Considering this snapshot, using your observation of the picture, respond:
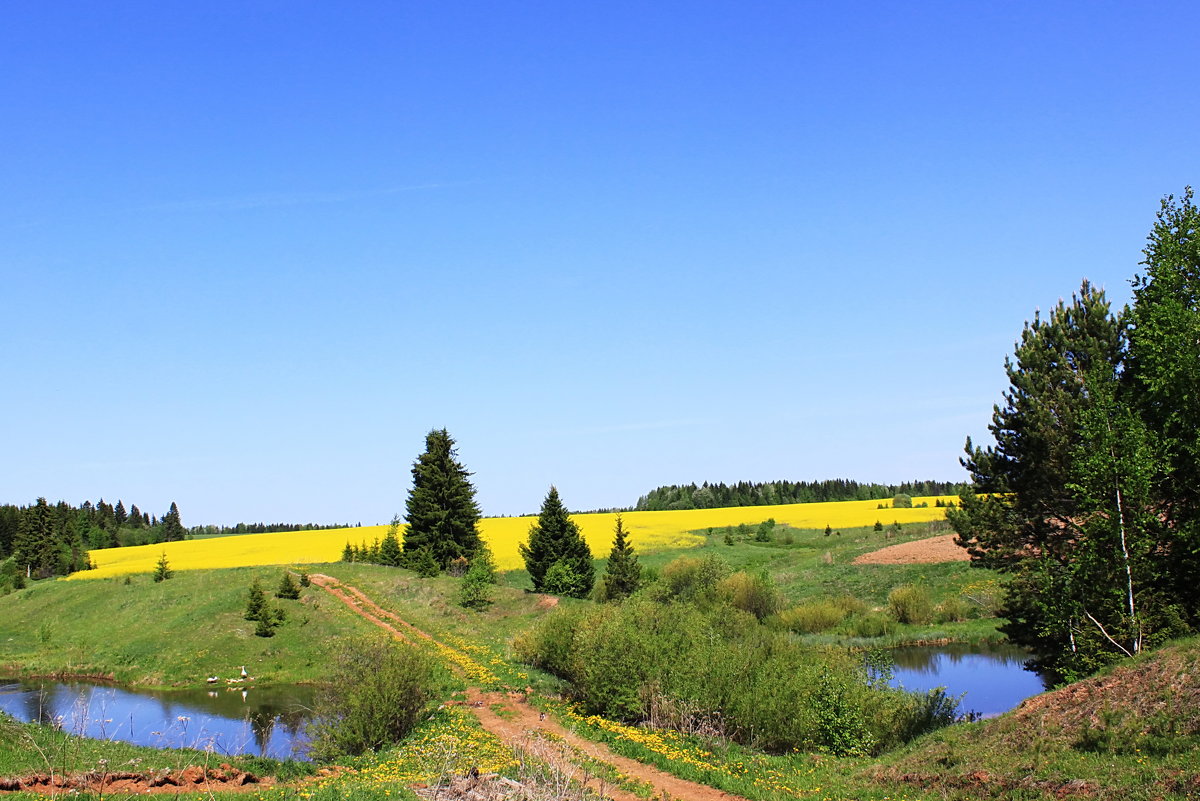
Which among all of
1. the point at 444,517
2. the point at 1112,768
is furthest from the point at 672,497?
the point at 1112,768

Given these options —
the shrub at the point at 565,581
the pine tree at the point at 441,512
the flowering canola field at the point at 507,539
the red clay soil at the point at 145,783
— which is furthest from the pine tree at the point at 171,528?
the red clay soil at the point at 145,783

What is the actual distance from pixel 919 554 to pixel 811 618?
14669 mm

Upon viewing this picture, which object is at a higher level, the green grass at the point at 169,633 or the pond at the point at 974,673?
the green grass at the point at 169,633

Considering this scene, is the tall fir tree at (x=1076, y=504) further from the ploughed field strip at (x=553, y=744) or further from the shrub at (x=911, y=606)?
the shrub at (x=911, y=606)

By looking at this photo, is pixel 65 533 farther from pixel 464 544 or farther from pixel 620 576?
pixel 620 576

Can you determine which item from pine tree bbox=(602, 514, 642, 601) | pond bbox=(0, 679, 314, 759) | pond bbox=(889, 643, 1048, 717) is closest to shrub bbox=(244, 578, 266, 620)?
pond bbox=(0, 679, 314, 759)

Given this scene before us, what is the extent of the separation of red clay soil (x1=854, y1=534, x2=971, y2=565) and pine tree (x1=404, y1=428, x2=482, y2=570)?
28.1 metres

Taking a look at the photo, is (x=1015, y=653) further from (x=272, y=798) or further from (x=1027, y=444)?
(x=272, y=798)

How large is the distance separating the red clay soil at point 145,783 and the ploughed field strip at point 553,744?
544 centimetres

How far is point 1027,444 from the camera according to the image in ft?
82.6

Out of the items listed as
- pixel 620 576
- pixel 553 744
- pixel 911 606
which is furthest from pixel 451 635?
pixel 911 606

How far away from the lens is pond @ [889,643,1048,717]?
31.4 metres

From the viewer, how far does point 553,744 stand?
19281 millimetres

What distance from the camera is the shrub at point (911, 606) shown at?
4762 centimetres
